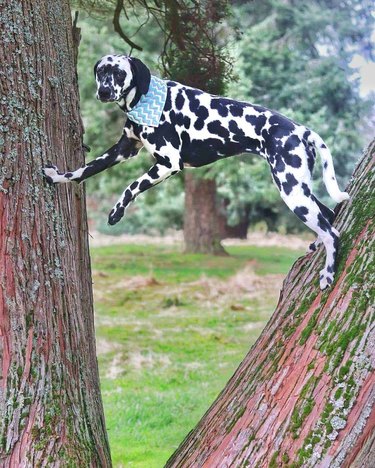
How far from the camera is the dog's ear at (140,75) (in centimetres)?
248

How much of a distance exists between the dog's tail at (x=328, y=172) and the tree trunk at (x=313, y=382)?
0.52 ft

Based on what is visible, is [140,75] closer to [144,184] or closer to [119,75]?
[119,75]

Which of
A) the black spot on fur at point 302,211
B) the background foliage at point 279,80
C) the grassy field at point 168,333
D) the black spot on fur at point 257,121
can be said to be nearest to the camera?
the black spot on fur at point 302,211

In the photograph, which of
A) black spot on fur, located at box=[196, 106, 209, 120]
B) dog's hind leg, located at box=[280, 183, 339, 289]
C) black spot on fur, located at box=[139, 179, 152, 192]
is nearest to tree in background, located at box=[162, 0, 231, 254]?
A: black spot on fur, located at box=[196, 106, 209, 120]

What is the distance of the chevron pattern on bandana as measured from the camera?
8.18 ft

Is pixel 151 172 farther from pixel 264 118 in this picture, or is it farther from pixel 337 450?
pixel 337 450

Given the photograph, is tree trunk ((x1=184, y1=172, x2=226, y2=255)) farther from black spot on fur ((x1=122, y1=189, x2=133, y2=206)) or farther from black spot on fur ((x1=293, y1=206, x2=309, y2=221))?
black spot on fur ((x1=293, y1=206, x2=309, y2=221))

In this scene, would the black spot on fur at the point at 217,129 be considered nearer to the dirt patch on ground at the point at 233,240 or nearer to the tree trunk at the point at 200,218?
the tree trunk at the point at 200,218

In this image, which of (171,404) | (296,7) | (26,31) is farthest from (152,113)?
(296,7)

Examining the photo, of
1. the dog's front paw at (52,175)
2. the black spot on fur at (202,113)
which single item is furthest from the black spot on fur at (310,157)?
the dog's front paw at (52,175)

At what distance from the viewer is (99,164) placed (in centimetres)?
258

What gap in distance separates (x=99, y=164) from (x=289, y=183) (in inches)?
26.5

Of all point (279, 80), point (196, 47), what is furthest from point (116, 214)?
point (279, 80)

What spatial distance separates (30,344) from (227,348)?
4.98 meters
